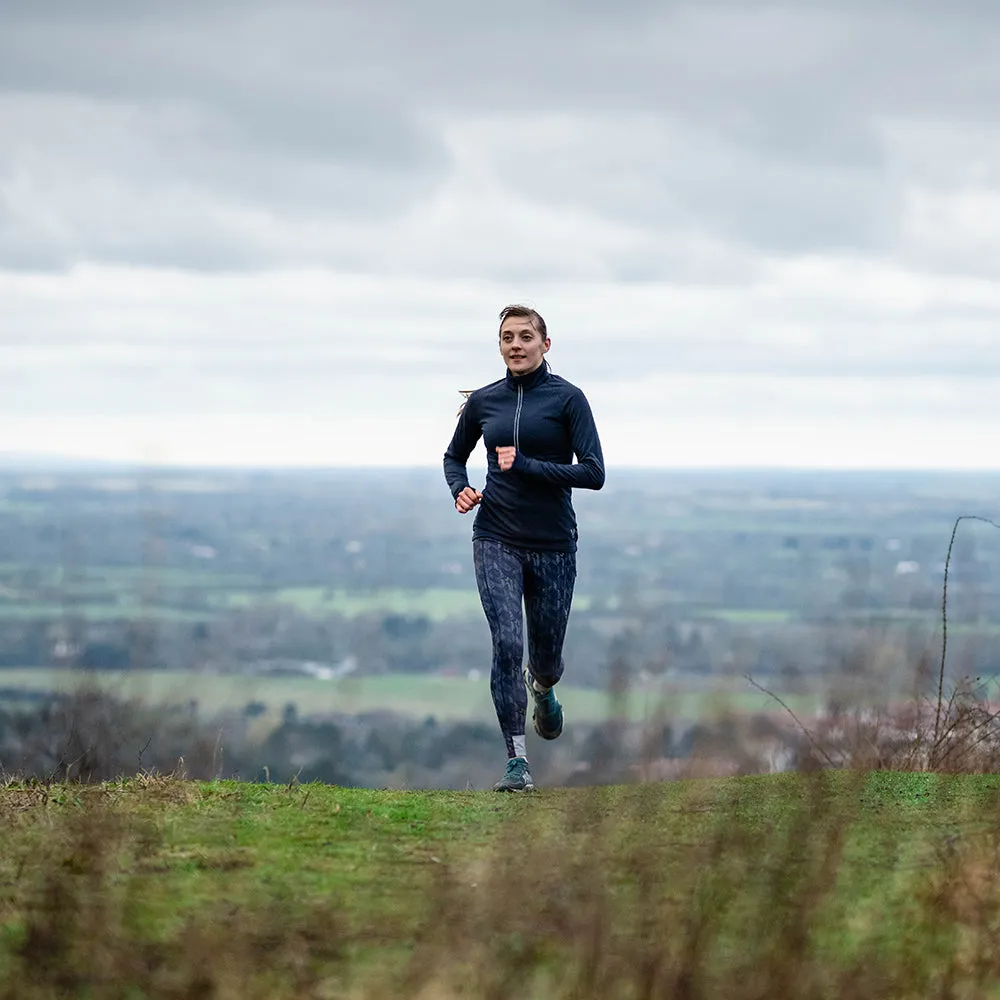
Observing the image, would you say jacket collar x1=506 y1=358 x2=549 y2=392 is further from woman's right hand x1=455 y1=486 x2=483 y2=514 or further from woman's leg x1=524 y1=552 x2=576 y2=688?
woman's leg x1=524 y1=552 x2=576 y2=688

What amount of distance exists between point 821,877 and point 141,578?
9.27 ft

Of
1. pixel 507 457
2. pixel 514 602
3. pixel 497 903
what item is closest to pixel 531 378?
pixel 507 457

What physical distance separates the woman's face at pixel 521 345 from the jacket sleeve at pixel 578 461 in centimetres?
29

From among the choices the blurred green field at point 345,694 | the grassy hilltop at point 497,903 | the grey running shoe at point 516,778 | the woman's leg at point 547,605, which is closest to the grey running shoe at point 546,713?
the blurred green field at point 345,694

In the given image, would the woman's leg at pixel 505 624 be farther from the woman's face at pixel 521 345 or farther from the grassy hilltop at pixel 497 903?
the grassy hilltop at pixel 497 903

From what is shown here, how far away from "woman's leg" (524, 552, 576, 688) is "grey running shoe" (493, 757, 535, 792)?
0.65 m

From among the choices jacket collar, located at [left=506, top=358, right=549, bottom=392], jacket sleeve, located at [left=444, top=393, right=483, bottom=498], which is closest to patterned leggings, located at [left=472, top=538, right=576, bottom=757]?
jacket sleeve, located at [left=444, top=393, right=483, bottom=498]

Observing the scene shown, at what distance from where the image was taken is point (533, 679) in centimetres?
938

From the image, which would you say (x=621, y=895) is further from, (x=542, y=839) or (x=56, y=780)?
(x=56, y=780)

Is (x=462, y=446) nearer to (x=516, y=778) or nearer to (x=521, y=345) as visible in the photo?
(x=521, y=345)

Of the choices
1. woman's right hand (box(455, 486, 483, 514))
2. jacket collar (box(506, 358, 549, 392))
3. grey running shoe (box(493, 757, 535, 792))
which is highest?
jacket collar (box(506, 358, 549, 392))

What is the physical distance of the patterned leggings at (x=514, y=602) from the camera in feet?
28.5

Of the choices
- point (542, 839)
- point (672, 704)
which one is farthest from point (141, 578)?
point (672, 704)

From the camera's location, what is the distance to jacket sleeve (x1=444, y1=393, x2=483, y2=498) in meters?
9.07
